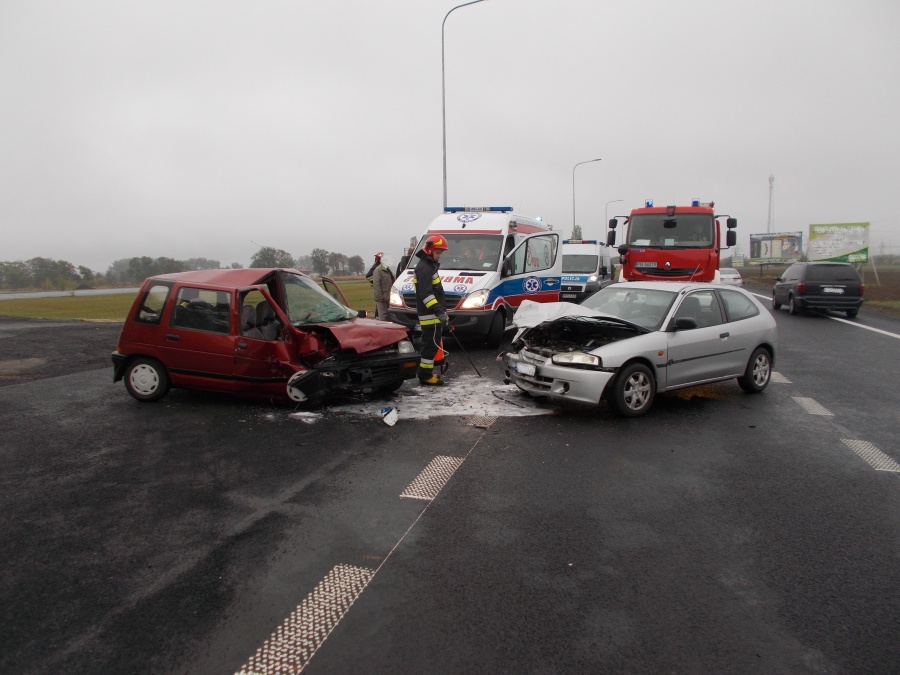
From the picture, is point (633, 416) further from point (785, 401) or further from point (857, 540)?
point (857, 540)

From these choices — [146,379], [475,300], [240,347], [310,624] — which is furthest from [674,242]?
[310,624]

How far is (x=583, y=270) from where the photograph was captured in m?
22.3

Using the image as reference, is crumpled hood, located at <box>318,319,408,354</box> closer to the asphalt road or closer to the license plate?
the asphalt road

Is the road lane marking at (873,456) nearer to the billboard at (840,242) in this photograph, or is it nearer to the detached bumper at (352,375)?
the detached bumper at (352,375)

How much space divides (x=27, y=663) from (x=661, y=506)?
12.6ft

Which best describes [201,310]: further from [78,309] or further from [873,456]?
[78,309]

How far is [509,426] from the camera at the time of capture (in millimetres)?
6242

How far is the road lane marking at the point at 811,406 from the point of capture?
22.3 ft

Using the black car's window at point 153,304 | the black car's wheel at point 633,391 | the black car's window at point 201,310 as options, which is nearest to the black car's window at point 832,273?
the black car's wheel at point 633,391

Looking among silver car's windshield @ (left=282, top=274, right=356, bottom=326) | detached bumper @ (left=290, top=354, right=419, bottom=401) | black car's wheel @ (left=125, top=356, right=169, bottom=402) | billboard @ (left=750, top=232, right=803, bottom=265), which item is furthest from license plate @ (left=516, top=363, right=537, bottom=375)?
billboard @ (left=750, top=232, right=803, bottom=265)

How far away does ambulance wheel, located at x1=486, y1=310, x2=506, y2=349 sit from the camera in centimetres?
1106

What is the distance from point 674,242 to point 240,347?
11.5 m

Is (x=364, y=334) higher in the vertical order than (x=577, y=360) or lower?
higher

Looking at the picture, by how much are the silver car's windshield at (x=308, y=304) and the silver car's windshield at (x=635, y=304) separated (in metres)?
3.48
